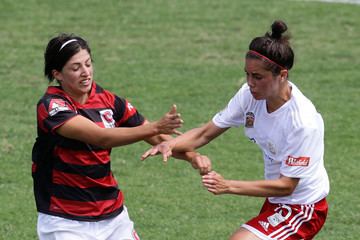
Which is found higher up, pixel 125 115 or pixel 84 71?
pixel 84 71

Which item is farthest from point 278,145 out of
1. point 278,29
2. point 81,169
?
point 81,169

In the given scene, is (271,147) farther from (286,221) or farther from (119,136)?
(119,136)

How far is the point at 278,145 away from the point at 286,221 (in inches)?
20.9

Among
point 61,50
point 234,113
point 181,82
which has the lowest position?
point 181,82

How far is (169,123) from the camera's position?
20.6 feet

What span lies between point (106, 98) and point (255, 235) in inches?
52.0

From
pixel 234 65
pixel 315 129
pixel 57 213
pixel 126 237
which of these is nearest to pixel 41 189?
pixel 57 213

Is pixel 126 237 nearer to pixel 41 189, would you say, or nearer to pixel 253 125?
pixel 41 189

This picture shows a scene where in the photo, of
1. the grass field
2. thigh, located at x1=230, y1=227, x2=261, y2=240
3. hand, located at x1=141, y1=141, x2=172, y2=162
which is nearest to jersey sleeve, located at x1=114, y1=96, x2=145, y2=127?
hand, located at x1=141, y1=141, x2=172, y2=162

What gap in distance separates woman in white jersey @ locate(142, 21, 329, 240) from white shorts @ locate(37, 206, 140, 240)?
19.0 inches

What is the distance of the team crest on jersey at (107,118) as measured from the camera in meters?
6.74

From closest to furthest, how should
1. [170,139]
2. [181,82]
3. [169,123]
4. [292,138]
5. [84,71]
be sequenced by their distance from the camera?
[169,123], [84,71], [292,138], [170,139], [181,82]

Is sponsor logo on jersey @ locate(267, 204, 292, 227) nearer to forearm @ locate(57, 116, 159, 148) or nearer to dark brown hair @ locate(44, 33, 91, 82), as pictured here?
forearm @ locate(57, 116, 159, 148)

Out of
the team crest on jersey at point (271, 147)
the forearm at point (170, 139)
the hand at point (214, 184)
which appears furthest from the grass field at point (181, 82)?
the hand at point (214, 184)
